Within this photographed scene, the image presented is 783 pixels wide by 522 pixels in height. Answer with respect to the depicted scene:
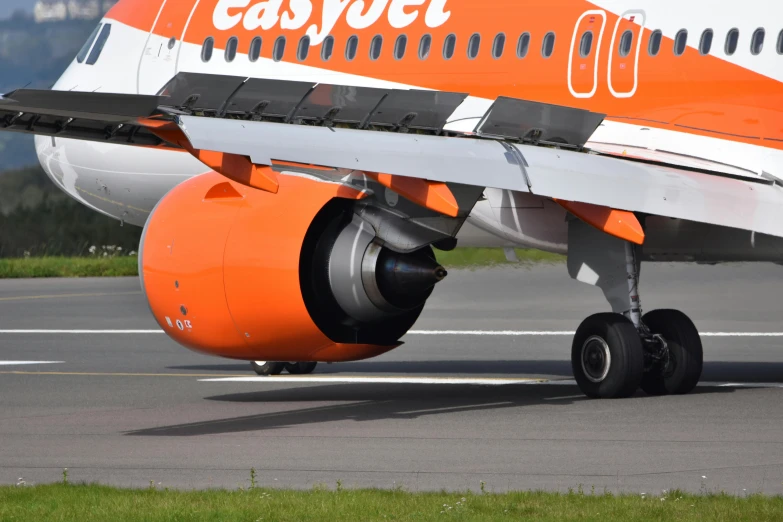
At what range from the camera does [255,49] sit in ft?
56.9

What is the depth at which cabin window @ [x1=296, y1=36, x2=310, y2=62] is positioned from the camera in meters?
16.8

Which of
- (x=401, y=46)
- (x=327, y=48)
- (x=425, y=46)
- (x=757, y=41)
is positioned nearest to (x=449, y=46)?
(x=425, y=46)

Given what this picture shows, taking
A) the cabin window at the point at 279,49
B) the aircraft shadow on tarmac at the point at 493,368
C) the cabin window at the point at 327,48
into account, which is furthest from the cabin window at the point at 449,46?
the aircraft shadow on tarmac at the point at 493,368

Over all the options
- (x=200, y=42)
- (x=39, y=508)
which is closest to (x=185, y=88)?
(x=39, y=508)

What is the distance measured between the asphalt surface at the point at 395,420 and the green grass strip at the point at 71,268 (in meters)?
17.6

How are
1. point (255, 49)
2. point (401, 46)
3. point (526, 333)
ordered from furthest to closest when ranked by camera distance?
point (526, 333) < point (255, 49) < point (401, 46)

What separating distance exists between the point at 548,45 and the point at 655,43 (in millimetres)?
1174

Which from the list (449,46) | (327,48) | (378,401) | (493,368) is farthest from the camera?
(493,368)

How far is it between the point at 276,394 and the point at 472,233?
270 cm

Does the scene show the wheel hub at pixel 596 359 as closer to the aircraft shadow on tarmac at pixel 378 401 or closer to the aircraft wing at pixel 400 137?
the aircraft shadow on tarmac at pixel 378 401

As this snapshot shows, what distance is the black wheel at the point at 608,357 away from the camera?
13789 millimetres

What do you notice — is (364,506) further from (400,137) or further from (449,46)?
(449,46)

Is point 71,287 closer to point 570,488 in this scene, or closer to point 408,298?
point 408,298

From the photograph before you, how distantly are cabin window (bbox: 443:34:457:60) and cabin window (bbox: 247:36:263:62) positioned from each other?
2617 mm
